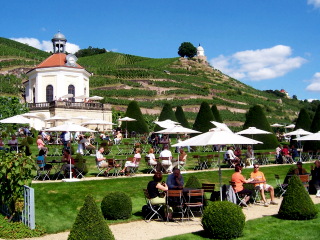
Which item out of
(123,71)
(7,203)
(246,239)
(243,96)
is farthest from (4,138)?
(243,96)

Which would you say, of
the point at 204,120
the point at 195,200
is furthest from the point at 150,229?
the point at 204,120

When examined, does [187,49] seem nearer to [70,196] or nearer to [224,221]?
[70,196]

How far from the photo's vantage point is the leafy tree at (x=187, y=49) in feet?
406

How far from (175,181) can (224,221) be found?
273 cm

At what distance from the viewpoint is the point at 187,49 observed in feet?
406

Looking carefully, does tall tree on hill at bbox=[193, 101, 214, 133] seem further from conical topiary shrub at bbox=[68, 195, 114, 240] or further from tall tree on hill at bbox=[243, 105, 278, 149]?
conical topiary shrub at bbox=[68, 195, 114, 240]

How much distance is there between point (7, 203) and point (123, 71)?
7164 cm

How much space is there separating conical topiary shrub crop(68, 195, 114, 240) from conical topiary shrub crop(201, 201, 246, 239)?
88.1 inches

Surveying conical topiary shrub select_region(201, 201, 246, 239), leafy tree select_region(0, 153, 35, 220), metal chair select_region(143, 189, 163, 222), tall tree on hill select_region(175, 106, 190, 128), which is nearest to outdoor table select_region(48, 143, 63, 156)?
leafy tree select_region(0, 153, 35, 220)

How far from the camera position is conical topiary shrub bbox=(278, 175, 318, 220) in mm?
10422

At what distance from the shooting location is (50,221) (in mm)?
10883

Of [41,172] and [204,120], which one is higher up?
[204,120]

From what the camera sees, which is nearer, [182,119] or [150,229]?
[150,229]

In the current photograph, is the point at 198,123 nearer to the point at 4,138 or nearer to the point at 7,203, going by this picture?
the point at 4,138
